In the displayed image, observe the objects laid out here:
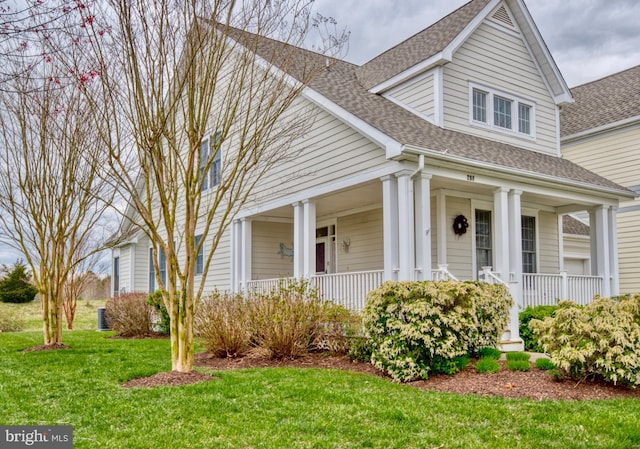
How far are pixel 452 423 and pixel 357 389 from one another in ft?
5.36

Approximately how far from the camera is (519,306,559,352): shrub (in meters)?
10.2

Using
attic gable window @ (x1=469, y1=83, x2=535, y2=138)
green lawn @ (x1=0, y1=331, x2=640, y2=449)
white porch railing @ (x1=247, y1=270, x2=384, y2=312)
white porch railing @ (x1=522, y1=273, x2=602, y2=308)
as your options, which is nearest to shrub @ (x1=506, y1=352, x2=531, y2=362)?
green lawn @ (x1=0, y1=331, x2=640, y2=449)

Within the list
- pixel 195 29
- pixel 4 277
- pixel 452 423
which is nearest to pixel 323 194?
pixel 195 29

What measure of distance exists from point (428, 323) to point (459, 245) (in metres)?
5.33

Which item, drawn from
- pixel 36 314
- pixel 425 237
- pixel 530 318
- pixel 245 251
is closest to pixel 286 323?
pixel 425 237

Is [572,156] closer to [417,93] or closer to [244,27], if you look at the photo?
[417,93]

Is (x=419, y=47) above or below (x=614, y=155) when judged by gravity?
above

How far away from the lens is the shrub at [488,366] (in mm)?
7586

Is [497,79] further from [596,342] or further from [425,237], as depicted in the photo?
[596,342]

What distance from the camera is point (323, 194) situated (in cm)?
1205

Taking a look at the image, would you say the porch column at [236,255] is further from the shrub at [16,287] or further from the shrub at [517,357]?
the shrub at [16,287]

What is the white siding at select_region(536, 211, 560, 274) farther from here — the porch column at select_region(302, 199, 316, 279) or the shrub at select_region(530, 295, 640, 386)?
the shrub at select_region(530, 295, 640, 386)

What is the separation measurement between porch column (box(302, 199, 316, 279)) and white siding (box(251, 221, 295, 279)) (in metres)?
3.22

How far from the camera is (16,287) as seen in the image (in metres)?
31.7
